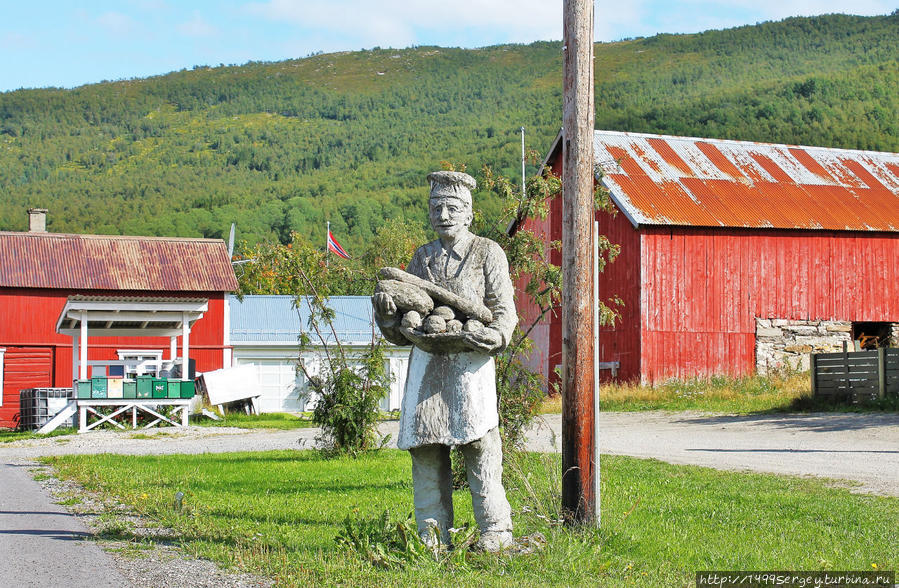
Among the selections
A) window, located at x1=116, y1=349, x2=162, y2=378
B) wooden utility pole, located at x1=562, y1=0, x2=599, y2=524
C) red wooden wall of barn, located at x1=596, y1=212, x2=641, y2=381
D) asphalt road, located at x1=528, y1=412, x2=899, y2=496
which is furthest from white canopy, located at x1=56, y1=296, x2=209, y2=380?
wooden utility pole, located at x1=562, y1=0, x2=599, y2=524

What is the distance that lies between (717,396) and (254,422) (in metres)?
12.6

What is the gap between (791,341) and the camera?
31.0 metres

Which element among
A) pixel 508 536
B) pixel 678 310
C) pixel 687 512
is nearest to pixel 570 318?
pixel 508 536

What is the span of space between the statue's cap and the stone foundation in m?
Answer: 24.7

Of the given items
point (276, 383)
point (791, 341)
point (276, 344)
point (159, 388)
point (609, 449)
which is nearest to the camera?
point (609, 449)

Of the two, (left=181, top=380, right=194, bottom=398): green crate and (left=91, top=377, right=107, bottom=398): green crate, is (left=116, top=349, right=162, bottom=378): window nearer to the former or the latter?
(left=181, top=380, right=194, bottom=398): green crate

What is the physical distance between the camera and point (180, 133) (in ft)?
573

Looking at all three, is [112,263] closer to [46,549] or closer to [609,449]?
[609,449]

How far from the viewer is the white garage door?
1519 inches

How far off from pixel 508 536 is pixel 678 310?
2370 centimetres

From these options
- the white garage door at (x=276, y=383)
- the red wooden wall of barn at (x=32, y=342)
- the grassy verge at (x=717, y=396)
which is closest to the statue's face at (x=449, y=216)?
the grassy verge at (x=717, y=396)

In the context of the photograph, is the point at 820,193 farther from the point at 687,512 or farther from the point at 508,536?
the point at 508,536

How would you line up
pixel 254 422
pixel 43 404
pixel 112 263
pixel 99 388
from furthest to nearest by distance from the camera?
pixel 112 263 < pixel 254 422 < pixel 43 404 < pixel 99 388

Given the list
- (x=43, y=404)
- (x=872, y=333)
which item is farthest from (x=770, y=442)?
(x=43, y=404)
